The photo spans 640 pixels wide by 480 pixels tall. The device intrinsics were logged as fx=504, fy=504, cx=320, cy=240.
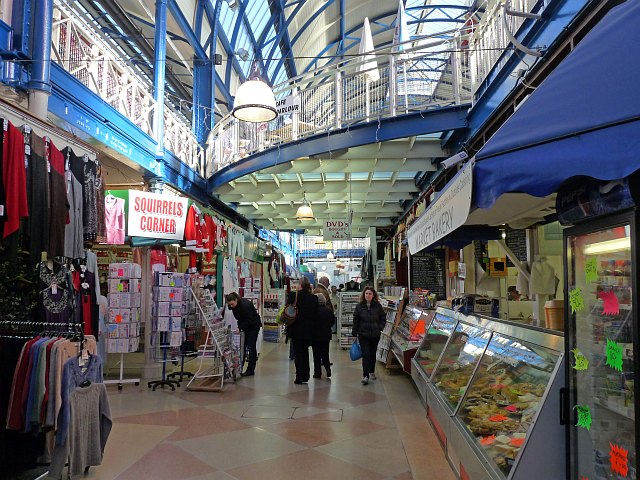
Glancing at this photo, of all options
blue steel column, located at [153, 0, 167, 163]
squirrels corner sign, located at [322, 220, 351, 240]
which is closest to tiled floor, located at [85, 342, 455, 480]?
blue steel column, located at [153, 0, 167, 163]

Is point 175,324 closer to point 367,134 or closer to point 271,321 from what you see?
point 367,134

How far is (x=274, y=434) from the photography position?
5477 millimetres

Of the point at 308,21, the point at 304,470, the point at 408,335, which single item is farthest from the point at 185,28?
the point at 304,470

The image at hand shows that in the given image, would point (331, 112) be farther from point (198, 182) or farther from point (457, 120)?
point (198, 182)

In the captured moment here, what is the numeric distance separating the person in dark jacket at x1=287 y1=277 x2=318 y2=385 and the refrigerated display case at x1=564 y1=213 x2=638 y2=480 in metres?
5.90

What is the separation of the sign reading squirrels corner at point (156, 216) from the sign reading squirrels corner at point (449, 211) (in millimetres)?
4646

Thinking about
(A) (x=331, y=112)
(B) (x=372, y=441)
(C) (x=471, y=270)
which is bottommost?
(B) (x=372, y=441)

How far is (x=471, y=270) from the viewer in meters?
9.16

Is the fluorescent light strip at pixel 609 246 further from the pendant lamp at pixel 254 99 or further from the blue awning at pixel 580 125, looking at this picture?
the pendant lamp at pixel 254 99

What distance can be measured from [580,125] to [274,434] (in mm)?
4457

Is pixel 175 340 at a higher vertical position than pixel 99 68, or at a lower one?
lower

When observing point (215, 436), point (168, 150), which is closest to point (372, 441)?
point (215, 436)

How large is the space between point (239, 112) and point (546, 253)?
4932 millimetres

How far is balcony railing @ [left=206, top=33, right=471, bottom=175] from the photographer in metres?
8.37
